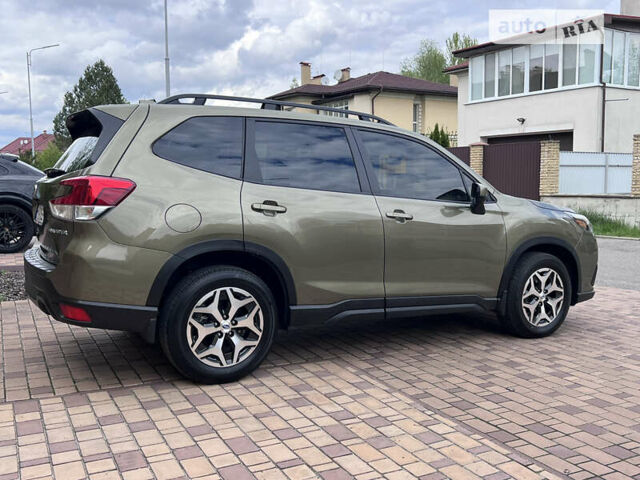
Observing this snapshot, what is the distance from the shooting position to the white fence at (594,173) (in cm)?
2133

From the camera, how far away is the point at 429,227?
5094 mm

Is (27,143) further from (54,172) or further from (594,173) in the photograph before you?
(54,172)

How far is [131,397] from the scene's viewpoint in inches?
160

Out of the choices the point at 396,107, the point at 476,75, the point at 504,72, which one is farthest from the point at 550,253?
the point at 396,107

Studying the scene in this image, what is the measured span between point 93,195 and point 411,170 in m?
2.49

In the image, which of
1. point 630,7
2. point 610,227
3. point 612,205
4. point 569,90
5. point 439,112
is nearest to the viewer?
point 610,227

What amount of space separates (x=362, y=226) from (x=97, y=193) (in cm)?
186

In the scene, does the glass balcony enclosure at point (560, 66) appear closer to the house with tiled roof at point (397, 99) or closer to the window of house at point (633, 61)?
the window of house at point (633, 61)

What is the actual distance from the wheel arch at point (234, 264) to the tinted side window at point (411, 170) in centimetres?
110

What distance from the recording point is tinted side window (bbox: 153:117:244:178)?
4344 millimetres

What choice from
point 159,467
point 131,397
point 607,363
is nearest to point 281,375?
point 131,397

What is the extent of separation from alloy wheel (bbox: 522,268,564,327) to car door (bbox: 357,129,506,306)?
37 cm

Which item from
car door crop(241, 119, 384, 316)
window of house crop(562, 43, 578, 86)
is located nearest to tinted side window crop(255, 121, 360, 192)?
car door crop(241, 119, 384, 316)

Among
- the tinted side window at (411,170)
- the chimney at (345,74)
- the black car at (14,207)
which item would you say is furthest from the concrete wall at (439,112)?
the tinted side window at (411,170)
